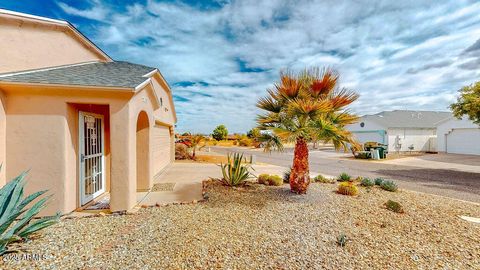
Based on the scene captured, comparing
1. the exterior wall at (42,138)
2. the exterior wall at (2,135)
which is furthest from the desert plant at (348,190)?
the exterior wall at (2,135)

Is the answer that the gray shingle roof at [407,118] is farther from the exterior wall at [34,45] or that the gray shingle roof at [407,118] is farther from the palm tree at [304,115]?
the exterior wall at [34,45]

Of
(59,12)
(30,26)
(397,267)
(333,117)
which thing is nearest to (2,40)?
(30,26)

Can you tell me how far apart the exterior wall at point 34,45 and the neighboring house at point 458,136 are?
1218 inches

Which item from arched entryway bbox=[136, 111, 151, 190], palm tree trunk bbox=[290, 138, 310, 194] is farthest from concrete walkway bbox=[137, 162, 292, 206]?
palm tree trunk bbox=[290, 138, 310, 194]

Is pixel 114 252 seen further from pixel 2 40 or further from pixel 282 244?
pixel 2 40

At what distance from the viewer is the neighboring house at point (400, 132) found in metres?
24.8

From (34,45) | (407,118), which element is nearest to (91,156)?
(34,45)

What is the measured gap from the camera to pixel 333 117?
6207mm

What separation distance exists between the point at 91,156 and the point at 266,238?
5451 millimetres

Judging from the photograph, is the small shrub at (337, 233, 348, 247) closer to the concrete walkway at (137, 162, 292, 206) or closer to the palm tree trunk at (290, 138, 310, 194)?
the palm tree trunk at (290, 138, 310, 194)

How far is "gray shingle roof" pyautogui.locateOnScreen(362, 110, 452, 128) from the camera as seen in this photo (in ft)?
84.2

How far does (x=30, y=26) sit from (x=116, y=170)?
4.84 m

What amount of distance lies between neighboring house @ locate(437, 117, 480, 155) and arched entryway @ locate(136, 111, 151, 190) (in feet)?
93.4

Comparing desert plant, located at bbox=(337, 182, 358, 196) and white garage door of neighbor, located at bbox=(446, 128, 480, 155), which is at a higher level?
white garage door of neighbor, located at bbox=(446, 128, 480, 155)
